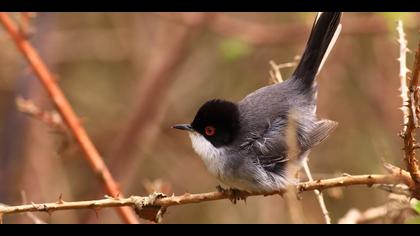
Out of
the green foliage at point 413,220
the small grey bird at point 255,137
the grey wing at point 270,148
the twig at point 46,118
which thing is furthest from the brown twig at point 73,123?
the green foliage at point 413,220

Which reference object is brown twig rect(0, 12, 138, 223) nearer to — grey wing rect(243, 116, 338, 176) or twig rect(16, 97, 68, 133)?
twig rect(16, 97, 68, 133)

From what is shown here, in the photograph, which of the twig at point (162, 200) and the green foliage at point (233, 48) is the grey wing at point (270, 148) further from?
the green foliage at point (233, 48)

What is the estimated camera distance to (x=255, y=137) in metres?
3.46

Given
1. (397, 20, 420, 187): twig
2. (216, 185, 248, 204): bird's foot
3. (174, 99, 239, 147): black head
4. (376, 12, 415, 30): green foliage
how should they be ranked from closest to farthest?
A: (397, 20, 420, 187): twig, (216, 185, 248, 204): bird's foot, (174, 99, 239, 147): black head, (376, 12, 415, 30): green foliage

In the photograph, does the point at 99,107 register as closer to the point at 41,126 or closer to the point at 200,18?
the point at 41,126

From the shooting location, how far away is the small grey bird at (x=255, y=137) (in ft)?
10.9

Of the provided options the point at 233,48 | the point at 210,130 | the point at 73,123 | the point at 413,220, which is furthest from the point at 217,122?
the point at 233,48

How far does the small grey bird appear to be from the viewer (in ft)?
10.9

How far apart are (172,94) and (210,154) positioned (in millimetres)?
3186

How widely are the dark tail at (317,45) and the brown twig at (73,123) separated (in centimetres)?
132

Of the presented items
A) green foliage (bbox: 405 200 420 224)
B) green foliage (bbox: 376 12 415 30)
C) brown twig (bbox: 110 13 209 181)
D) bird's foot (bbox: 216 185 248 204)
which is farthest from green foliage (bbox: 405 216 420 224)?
brown twig (bbox: 110 13 209 181)

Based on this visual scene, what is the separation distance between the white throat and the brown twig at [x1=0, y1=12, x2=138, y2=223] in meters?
0.50

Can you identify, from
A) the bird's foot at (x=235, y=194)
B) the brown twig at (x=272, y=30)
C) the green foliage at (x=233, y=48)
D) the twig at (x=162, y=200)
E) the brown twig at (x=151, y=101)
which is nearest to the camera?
the twig at (x=162, y=200)

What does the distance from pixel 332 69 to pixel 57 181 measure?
9.52 feet
